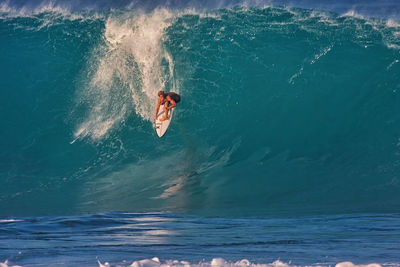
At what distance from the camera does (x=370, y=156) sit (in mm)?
9664

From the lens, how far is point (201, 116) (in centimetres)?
1085

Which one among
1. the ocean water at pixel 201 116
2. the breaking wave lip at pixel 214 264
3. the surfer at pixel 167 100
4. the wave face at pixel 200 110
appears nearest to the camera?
the breaking wave lip at pixel 214 264

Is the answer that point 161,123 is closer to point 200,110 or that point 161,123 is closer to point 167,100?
point 167,100

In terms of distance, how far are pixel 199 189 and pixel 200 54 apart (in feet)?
12.1

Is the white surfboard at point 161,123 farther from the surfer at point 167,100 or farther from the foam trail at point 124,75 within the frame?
the foam trail at point 124,75

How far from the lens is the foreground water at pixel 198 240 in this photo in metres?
4.39

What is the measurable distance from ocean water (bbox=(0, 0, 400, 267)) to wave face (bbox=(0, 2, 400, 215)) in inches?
1.3

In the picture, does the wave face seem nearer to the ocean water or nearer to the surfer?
the ocean water

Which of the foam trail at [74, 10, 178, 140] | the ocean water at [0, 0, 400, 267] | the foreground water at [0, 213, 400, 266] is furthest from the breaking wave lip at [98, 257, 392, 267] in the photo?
the foam trail at [74, 10, 178, 140]

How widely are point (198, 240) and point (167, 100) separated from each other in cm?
504

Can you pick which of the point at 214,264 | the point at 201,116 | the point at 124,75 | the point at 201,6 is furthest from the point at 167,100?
the point at 214,264

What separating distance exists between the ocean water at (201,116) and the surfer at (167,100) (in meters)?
0.53

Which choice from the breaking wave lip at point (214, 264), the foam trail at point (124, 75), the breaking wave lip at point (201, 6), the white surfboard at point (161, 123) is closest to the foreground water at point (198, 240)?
the breaking wave lip at point (214, 264)

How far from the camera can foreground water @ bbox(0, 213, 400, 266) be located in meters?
4.39
